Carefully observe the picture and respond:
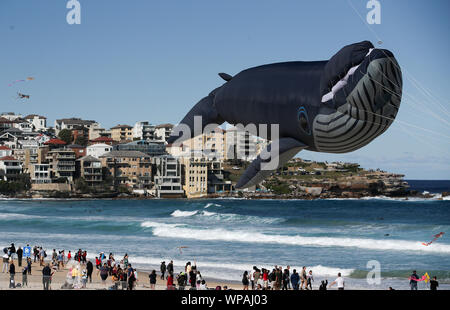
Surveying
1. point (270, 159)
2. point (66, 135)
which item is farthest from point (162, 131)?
point (270, 159)

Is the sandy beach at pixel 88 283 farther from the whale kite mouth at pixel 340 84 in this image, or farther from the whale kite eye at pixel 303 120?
the whale kite mouth at pixel 340 84

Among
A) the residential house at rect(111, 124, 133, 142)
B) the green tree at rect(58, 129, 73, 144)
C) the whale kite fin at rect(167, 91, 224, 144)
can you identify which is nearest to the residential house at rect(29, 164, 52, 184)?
the green tree at rect(58, 129, 73, 144)

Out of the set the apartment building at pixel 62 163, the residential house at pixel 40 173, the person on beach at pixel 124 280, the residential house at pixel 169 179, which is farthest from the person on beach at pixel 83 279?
the residential house at pixel 40 173

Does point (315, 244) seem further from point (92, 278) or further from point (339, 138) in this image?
point (339, 138)

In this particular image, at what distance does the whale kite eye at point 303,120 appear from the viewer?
906 centimetres

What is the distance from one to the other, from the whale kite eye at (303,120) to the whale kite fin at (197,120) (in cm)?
207

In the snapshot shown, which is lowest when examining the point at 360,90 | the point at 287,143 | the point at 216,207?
the point at 216,207

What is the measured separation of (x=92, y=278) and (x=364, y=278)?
980 cm

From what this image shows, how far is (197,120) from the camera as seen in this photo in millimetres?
11031

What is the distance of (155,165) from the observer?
108125 mm

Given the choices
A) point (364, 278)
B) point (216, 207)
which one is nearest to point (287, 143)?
point (364, 278)

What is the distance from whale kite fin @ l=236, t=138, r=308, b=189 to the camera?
30.7ft

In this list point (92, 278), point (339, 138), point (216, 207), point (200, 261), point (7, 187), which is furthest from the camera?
point (7, 187)

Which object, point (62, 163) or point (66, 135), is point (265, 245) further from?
point (66, 135)
